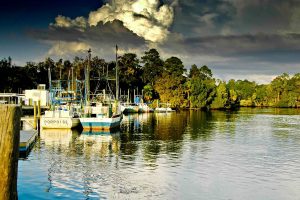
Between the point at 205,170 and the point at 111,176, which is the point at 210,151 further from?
the point at 111,176

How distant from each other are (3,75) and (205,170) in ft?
323

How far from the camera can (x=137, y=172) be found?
29.7 meters

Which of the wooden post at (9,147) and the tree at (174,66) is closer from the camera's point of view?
the wooden post at (9,147)

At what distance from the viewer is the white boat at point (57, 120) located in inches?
2304

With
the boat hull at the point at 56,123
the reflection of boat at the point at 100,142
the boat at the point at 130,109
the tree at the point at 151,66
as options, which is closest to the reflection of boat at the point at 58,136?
the boat hull at the point at 56,123

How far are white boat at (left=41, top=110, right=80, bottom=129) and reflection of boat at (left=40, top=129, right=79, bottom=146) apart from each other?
0.74 meters

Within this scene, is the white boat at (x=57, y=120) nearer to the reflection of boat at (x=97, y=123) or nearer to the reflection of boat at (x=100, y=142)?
the reflection of boat at (x=97, y=123)

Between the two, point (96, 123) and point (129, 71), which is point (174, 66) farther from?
point (96, 123)

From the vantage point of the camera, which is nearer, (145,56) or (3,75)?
(3,75)

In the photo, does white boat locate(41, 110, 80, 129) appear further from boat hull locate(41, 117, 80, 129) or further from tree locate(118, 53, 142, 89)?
tree locate(118, 53, 142, 89)

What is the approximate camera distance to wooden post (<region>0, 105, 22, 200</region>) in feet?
22.0

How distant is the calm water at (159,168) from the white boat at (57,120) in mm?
6319

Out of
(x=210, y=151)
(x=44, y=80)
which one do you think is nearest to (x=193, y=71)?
(x=44, y=80)

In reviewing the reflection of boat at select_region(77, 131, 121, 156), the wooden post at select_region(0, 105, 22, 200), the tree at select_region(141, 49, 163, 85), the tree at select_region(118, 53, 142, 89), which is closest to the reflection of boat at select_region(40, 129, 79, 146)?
the reflection of boat at select_region(77, 131, 121, 156)
